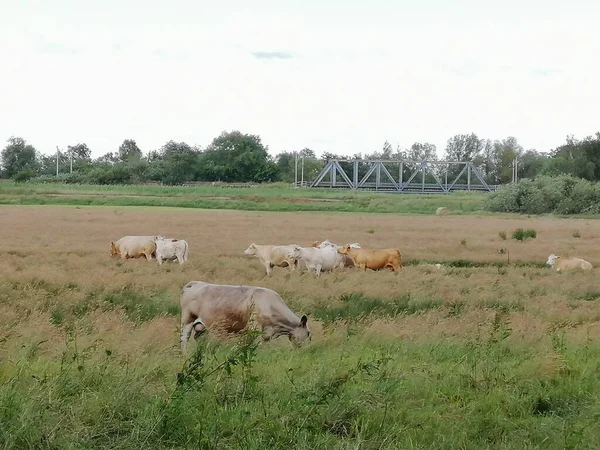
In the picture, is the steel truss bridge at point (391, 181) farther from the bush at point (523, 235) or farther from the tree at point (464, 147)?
the bush at point (523, 235)

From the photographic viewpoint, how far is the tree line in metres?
134

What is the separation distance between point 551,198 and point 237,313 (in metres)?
71.3

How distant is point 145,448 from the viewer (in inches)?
224

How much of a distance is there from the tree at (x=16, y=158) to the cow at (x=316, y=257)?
145 meters

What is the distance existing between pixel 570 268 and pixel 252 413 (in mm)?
21154

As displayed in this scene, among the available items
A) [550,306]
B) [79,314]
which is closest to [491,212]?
[550,306]

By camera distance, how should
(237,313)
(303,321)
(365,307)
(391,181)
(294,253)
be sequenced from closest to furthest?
(303,321) < (237,313) < (365,307) < (294,253) < (391,181)

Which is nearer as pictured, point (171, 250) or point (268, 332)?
point (268, 332)

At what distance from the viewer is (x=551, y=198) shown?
7706 centimetres

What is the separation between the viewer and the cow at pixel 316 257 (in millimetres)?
24516

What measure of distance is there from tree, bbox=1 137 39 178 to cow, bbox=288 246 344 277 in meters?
145

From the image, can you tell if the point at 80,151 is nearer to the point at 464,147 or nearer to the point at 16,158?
the point at 16,158

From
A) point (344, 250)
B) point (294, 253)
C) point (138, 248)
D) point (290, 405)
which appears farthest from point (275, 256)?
→ point (290, 405)

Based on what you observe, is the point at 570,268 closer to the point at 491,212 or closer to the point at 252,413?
the point at 252,413
